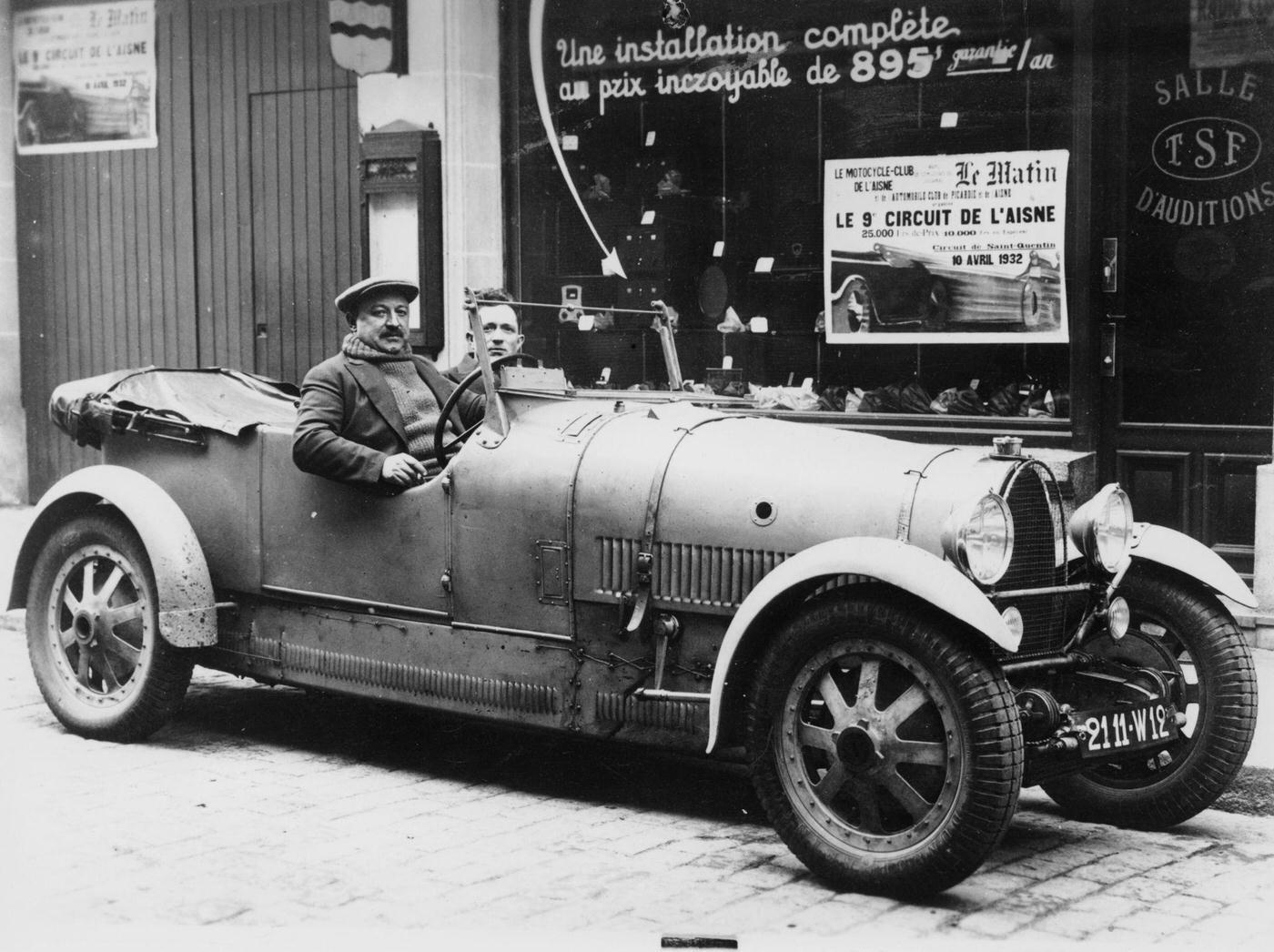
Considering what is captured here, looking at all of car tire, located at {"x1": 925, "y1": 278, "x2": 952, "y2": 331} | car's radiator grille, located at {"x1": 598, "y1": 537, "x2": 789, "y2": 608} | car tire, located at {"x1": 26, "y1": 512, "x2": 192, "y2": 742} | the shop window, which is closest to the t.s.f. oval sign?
the shop window

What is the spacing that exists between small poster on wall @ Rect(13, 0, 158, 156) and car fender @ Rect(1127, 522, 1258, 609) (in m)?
8.41

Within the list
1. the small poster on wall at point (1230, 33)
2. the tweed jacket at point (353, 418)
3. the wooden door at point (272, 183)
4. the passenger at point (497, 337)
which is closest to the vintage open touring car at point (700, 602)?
the tweed jacket at point (353, 418)

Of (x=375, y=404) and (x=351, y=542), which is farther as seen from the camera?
→ (x=375, y=404)

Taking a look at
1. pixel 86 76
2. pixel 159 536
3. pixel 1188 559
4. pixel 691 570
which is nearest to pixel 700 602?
pixel 691 570

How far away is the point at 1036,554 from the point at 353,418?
2471 mm

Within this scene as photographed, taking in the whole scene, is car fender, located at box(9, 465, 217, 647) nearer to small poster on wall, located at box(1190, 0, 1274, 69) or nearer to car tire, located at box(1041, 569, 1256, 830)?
car tire, located at box(1041, 569, 1256, 830)

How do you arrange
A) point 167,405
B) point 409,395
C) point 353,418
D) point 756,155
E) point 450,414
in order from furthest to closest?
point 756,155 → point 167,405 → point 409,395 → point 353,418 → point 450,414

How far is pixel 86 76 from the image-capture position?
11.3 metres

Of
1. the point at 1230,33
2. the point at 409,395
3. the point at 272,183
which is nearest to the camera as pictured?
the point at 409,395

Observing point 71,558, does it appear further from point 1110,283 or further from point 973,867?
point 1110,283

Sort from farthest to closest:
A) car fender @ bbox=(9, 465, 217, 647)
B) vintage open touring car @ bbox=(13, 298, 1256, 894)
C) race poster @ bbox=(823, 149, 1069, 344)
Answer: race poster @ bbox=(823, 149, 1069, 344)
car fender @ bbox=(9, 465, 217, 647)
vintage open touring car @ bbox=(13, 298, 1256, 894)

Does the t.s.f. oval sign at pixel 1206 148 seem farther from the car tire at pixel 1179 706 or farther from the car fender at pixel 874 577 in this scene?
the car fender at pixel 874 577

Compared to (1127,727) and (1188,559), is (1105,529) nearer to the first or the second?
(1188,559)

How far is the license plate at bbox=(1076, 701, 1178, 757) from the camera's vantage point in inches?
171
